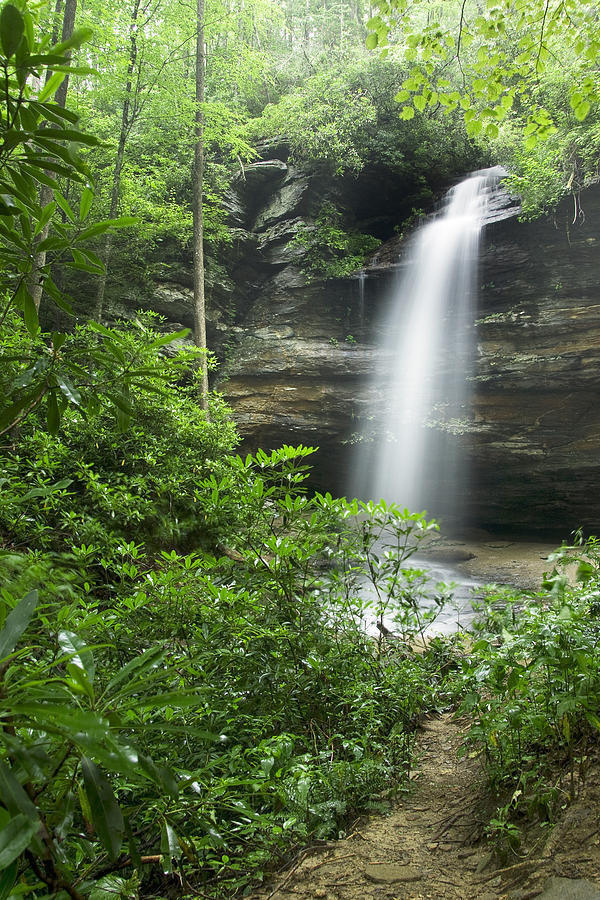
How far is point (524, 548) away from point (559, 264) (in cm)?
658

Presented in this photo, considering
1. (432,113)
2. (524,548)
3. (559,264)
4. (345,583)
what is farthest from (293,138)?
(345,583)

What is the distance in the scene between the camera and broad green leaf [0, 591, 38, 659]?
29.4 inches

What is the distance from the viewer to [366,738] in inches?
87.4

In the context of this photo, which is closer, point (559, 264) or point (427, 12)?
point (559, 264)

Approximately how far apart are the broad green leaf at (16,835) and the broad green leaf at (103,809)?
106mm

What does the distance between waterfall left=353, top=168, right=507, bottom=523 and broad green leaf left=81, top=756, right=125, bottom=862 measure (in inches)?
468

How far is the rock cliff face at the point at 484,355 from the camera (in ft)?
35.5

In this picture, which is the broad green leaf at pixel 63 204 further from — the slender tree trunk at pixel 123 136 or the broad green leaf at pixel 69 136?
the slender tree trunk at pixel 123 136

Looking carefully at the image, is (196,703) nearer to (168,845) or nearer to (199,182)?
(168,845)

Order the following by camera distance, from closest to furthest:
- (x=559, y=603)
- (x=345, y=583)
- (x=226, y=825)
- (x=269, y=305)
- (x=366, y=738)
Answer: (x=226, y=825)
(x=559, y=603)
(x=366, y=738)
(x=345, y=583)
(x=269, y=305)

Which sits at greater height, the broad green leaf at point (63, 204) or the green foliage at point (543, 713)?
the broad green leaf at point (63, 204)

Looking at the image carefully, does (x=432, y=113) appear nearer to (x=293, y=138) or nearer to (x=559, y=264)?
(x=293, y=138)

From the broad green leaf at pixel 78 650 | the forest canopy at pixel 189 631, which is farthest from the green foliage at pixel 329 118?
the broad green leaf at pixel 78 650

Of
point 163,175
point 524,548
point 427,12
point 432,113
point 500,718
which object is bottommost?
point 524,548
